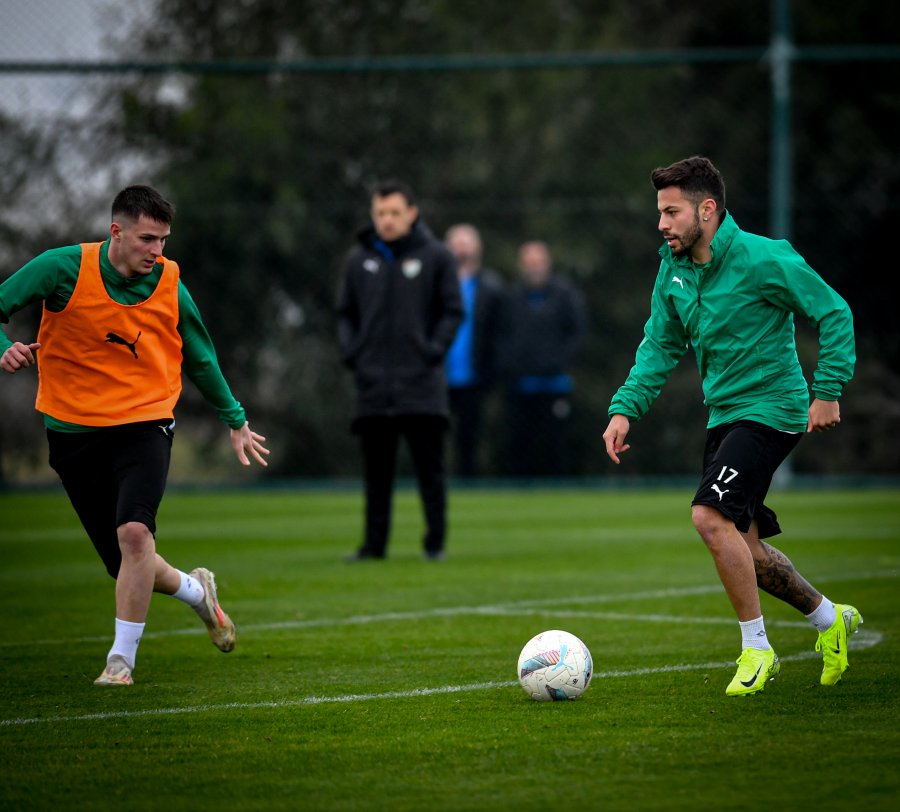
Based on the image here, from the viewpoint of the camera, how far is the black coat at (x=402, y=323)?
405 inches

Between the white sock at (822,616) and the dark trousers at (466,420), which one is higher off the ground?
the dark trousers at (466,420)

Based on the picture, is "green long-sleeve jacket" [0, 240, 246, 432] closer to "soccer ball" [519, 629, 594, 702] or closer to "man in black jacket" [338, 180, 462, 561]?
"soccer ball" [519, 629, 594, 702]

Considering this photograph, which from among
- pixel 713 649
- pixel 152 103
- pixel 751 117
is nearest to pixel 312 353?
pixel 152 103

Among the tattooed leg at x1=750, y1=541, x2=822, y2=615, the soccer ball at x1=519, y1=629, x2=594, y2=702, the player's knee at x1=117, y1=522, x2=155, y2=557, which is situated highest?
the player's knee at x1=117, y1=522, x2=155, y2=557

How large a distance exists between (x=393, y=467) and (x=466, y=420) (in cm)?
581

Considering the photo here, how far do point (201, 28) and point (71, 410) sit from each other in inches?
484

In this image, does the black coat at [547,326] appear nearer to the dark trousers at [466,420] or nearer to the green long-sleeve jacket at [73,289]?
the dark trousers at [466,420]

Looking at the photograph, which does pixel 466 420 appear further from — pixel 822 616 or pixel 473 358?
pixel 822 616

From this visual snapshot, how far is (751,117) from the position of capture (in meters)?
18.1

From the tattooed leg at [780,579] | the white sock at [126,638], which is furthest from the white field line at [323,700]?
the white sock at [126,638]

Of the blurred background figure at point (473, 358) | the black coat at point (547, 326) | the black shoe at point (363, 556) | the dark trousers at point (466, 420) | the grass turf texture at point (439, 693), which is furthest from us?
the dark trousers at point (466, 420)

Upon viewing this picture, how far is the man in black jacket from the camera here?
405 inches

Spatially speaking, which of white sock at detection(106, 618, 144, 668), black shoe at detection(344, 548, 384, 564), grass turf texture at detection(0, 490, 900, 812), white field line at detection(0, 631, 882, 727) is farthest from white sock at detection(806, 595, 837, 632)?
black shoe at detection(344, 548, 384, 564)

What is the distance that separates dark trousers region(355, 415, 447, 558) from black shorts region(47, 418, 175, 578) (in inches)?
164
